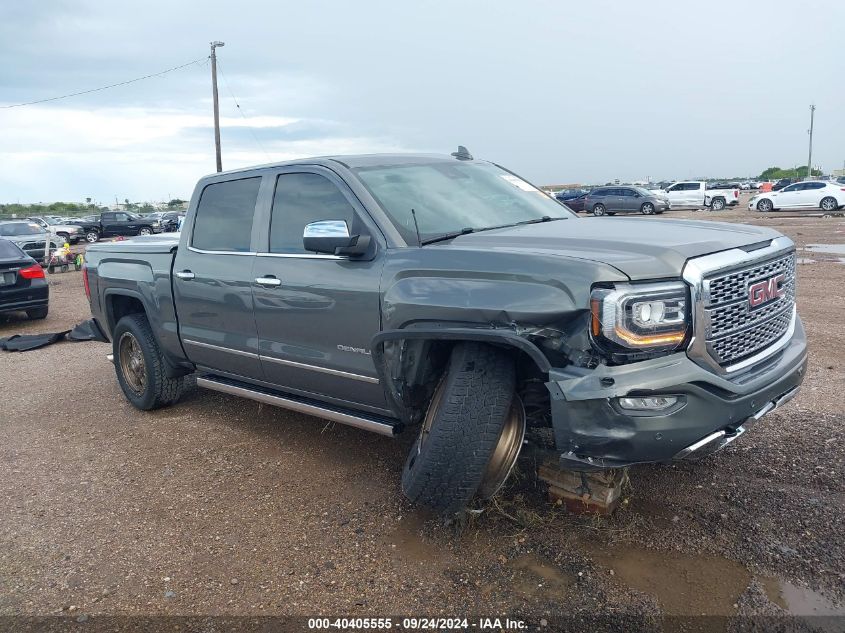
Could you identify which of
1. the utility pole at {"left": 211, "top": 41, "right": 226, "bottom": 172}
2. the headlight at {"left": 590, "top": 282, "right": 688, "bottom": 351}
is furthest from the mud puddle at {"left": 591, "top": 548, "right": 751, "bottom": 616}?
the utility pole at {"left": 211, "top": 41, "right": 226, "bottom": 172}

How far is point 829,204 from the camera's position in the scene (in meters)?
31.4

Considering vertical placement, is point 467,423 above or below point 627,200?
below

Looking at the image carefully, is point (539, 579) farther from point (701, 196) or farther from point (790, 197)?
point (701, 196)

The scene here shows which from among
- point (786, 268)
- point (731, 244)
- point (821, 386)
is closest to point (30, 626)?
point (731, 244)

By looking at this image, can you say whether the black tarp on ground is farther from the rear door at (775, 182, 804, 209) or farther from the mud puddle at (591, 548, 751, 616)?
the rear door at (775, 182, 804, 209)

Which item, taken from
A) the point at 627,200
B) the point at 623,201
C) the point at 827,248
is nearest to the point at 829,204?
the point at 627,200

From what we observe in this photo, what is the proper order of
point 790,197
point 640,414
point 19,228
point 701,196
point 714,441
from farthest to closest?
point 701,196 < point 790,197 < point 19,228 < point 714,441 < point 640,414

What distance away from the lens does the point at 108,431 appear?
554cm

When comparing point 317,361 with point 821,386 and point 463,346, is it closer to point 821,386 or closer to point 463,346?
point 463,346

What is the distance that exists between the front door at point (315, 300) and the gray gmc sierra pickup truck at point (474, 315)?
0.04 feet

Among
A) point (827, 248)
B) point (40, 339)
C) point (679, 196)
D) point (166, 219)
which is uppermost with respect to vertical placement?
point (679, 196)

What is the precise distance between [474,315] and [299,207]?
177 centimetres

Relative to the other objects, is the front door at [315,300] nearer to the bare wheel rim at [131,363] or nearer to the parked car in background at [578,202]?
the bare wheel rim at [131,363]

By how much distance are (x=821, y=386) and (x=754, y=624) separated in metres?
3.31
